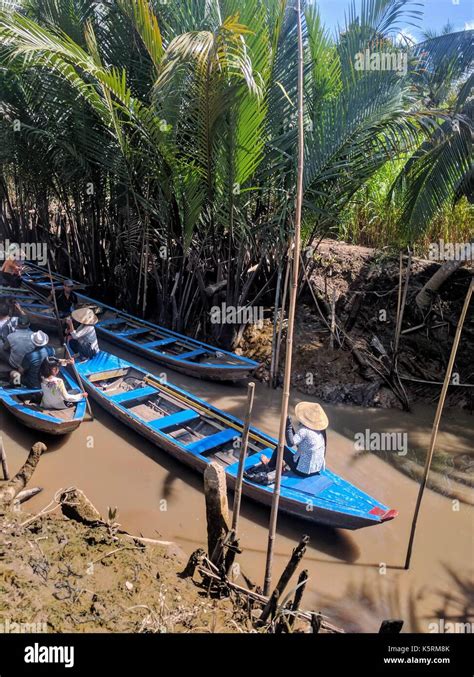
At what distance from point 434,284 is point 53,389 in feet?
18.7

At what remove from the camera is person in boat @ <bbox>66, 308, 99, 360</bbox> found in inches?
289

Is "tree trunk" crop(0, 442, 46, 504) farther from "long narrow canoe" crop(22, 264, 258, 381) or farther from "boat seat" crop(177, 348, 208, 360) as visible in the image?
"boat seat" crop(177, 348, 208, 360)

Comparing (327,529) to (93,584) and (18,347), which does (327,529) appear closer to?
(93,584)

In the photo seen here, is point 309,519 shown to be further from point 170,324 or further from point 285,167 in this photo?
point 170,324

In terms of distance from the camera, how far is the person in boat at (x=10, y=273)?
10.5 metres

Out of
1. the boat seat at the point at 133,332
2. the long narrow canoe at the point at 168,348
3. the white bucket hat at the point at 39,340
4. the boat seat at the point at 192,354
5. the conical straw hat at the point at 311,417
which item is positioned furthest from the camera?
the boat seat at the point at 133,332

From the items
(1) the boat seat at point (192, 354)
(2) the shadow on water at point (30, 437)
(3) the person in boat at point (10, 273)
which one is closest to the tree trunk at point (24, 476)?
(2) the shadow on water at point (30, 437)

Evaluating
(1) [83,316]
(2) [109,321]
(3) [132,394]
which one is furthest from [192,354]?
(2) [109,321]

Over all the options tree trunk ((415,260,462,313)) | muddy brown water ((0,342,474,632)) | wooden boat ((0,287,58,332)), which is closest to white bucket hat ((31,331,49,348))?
muddy brown water ((0,342,474,632))

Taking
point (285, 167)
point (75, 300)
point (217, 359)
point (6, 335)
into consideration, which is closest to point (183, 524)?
point (217, 359)

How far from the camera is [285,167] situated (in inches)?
285

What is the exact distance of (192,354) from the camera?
8.10 m

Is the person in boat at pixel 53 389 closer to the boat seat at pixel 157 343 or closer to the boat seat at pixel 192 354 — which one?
the boat seat at pixel 192 354

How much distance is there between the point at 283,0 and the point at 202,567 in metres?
6.52
